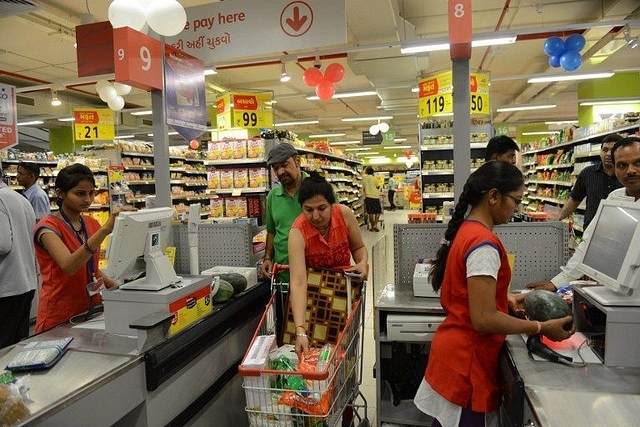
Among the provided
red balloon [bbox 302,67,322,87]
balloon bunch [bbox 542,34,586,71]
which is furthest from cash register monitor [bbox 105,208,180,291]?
balloon bunch [bbox 542,34,586,71]

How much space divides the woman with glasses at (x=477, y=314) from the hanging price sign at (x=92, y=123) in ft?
38.9

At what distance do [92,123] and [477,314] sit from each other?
12287 mm

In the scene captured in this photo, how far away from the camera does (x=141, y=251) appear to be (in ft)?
6.99

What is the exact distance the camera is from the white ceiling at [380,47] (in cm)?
745

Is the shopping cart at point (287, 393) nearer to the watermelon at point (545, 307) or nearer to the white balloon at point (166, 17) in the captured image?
the watermelon at point (545, 307)

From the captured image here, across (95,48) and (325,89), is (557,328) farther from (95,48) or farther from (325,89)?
(325,89)

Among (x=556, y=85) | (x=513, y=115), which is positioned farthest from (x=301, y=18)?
(x=513, y=115)

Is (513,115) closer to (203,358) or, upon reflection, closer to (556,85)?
(556,85)

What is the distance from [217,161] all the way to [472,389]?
22.0ft

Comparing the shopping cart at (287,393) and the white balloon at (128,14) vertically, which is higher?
the white balloon at (128,14)

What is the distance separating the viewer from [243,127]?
10000mm

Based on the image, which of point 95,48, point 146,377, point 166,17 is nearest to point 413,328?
point 146,377

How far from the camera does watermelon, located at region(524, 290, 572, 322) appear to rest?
6.00 feet

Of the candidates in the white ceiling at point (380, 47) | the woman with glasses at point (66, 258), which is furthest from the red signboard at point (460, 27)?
the white ceiling at point (380, 47)
